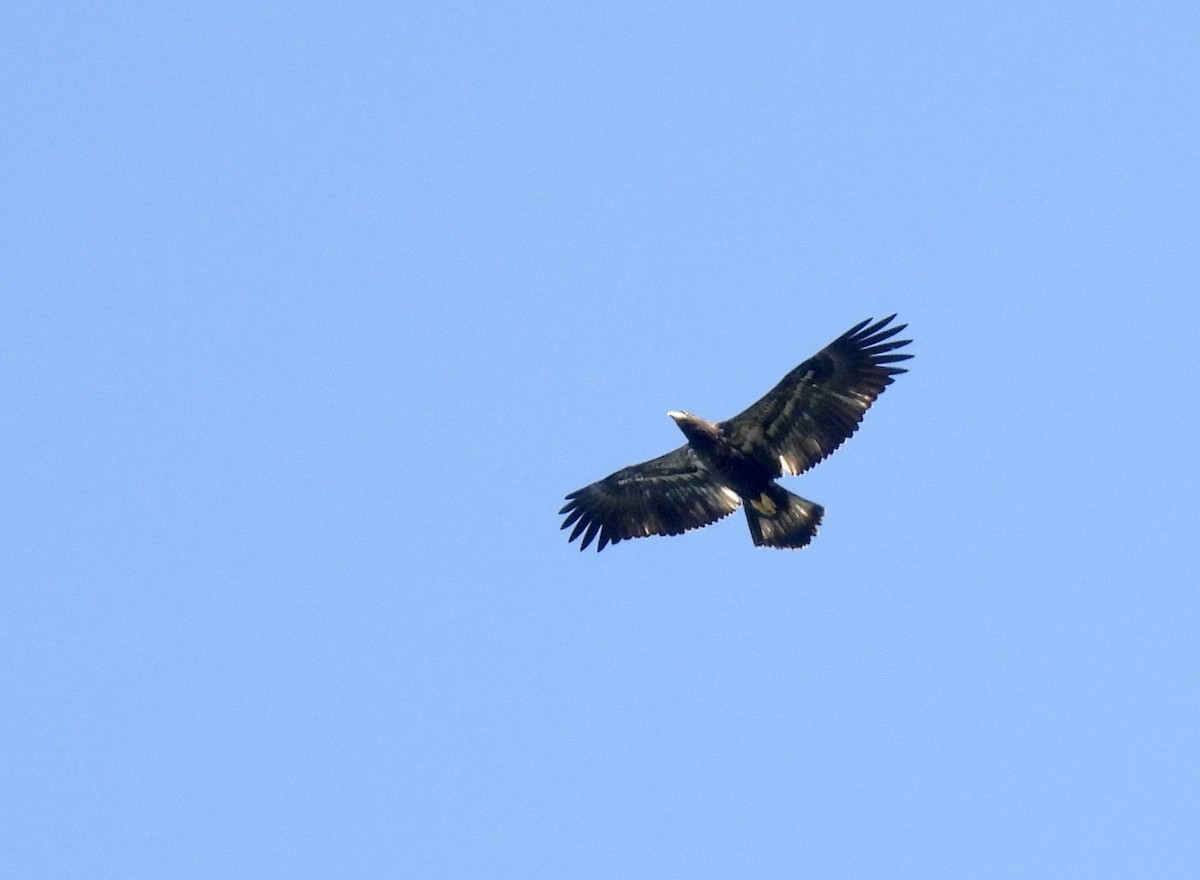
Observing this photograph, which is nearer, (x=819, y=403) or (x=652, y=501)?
(x=819, y=403)

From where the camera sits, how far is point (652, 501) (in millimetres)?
27578

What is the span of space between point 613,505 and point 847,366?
366 centimetres

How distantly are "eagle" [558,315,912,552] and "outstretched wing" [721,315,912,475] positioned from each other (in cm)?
1

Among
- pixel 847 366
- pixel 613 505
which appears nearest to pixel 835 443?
pixel 847 366

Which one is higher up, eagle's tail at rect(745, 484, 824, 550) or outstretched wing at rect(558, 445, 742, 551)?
outstretched wing at rect(558, 445, 742, 551)

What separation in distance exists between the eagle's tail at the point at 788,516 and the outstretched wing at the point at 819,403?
39 centimetres

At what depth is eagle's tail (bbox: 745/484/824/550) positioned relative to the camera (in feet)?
86.6

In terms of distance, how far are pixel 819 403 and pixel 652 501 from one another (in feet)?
8.92

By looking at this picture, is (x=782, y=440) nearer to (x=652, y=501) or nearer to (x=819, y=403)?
(x=819, y=403)

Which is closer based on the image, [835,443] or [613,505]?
[835,443]

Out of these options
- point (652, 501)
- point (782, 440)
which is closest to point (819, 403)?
point (782, 440)

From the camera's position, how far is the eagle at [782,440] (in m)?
25.8

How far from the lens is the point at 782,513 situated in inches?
1042

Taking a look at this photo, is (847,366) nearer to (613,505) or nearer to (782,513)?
(782,513)
